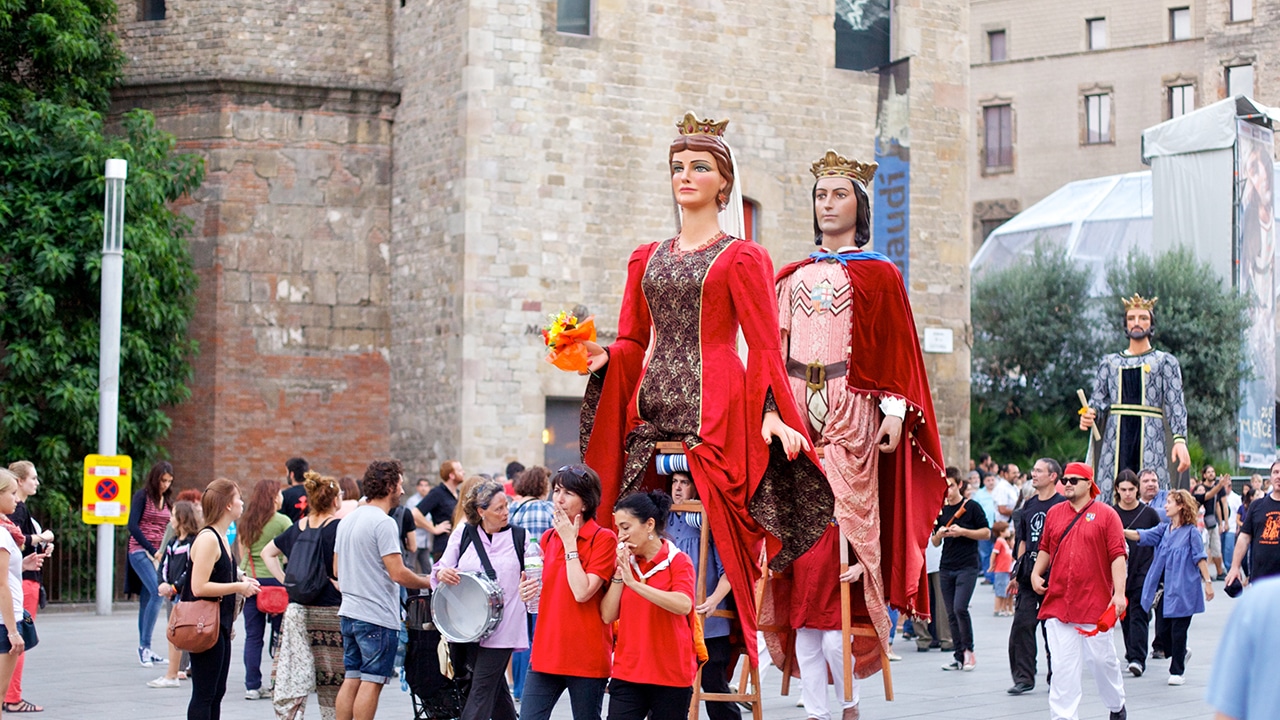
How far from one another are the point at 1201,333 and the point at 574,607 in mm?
24803

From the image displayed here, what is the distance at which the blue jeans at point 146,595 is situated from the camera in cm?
1381

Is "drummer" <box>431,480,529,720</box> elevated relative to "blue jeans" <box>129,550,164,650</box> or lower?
elevated

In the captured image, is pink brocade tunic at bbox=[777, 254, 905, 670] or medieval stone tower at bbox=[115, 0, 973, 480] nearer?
pink brocade tunic at bbox=[777, 254, 905, 670]

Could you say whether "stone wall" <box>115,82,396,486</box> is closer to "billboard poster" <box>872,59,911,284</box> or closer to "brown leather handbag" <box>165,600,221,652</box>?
"billboard poster" <box>872,59,911,284</box>

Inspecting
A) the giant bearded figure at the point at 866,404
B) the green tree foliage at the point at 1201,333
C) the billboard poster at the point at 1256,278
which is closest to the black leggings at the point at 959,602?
the giant bearded figure at the point at 866,404

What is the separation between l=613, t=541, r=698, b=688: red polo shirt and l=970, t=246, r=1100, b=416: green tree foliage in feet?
84.2

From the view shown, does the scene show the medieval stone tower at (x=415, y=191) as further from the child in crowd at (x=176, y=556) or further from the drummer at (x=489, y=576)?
the drummer at (x=489, y=576)

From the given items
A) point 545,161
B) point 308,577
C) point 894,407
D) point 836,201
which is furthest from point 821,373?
point 545,161

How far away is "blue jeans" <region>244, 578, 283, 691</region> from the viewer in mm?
11805

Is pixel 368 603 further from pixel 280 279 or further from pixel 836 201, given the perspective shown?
pixel 280 279

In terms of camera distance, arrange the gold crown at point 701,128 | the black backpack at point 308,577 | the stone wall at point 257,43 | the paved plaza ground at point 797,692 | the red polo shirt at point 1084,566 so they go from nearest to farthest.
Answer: the gold crown at point 701,128
the black backpack at point 308,577
the red polo shirt at point 1084,566
the paved plaza ground at point 797,692
the stone wall at point 257,43

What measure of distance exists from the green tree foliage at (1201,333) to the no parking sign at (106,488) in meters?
18.1

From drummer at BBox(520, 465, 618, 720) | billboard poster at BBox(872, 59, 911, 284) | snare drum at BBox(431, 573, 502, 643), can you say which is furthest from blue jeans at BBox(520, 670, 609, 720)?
billboard poster at BBox(872, 59, 911, 284)

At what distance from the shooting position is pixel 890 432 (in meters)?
8.34
